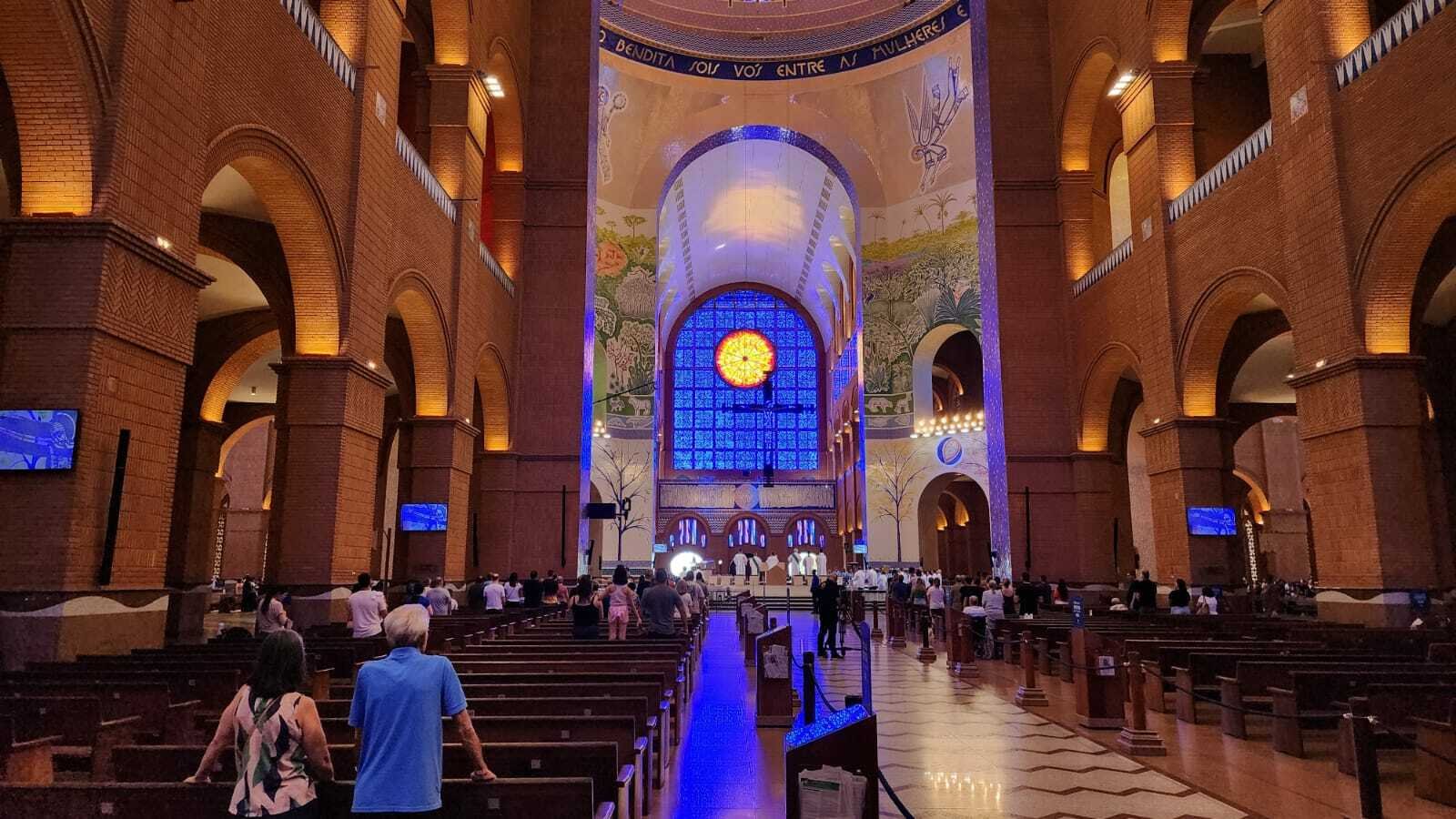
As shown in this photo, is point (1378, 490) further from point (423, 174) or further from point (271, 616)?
point (423, 174)

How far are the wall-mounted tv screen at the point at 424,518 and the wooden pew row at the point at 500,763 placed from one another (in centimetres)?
1276

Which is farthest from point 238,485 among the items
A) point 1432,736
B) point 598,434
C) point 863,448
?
point 1432,736

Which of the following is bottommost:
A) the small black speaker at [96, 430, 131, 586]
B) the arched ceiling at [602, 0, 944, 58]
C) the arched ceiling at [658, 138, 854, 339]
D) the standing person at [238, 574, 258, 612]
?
the standing person at [238, 574, 258, 612]

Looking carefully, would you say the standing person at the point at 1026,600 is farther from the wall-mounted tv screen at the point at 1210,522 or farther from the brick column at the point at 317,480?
the brick column at the point at 317,480

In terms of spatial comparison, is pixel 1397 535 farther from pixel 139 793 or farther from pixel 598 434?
Answer: pixel 598 434

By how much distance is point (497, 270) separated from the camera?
20.3 meters

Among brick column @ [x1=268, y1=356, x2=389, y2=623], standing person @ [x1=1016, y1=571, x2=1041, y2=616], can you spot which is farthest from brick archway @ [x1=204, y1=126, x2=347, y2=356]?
standing person @ [x1=1016, y1=571, x2=1041, y2=616]

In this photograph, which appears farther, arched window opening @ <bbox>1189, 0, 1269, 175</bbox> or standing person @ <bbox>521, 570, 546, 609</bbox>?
arched window opening @ <bbox>1189, 0, 1269, 175</bbox>

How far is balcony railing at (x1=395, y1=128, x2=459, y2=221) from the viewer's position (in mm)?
14648

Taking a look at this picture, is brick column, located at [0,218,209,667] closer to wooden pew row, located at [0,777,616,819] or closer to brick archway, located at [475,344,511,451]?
wooden pew row, located at [0,777,616,819]

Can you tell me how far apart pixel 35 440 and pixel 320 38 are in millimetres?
6996

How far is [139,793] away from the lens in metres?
3.03

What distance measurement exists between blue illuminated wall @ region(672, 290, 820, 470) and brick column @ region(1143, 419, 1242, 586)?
32.7 metres

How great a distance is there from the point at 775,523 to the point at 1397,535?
36.6m
